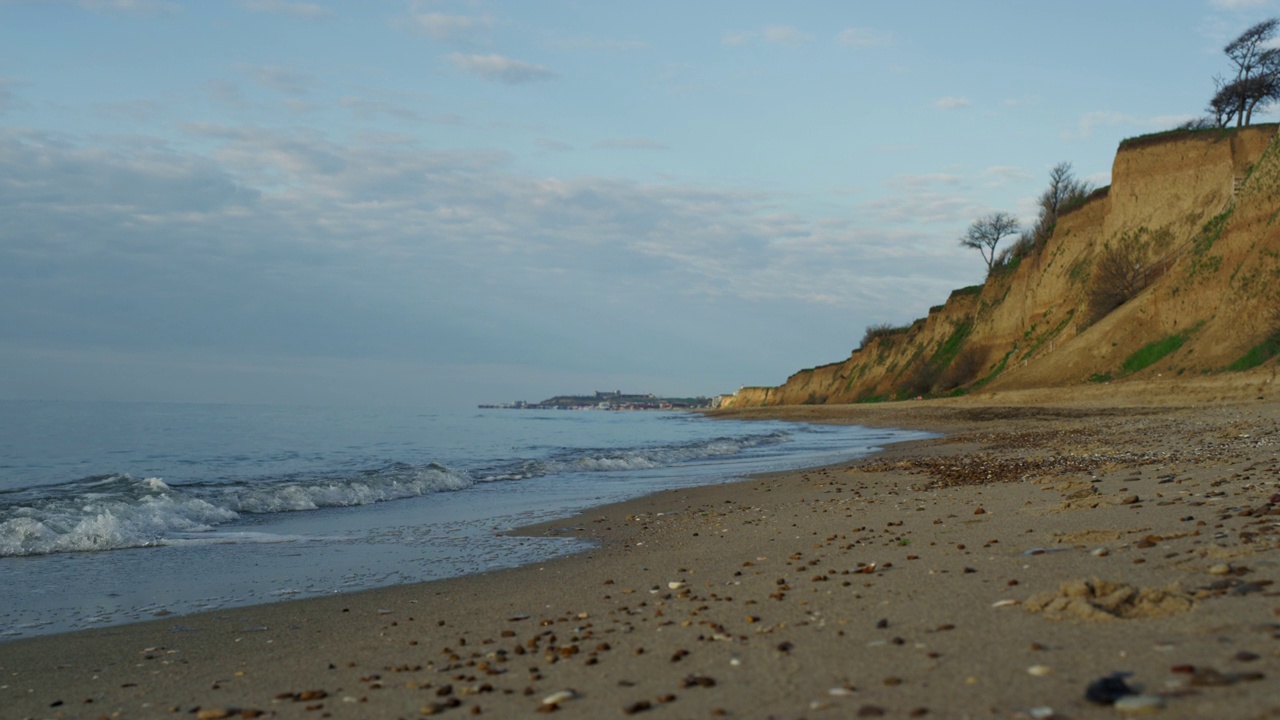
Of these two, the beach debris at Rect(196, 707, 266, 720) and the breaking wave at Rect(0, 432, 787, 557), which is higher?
the beach debris at Rect(196, 707, 266, 720)

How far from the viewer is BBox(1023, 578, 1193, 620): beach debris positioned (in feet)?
14.1

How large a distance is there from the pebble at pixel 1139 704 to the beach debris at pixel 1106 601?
1.24m

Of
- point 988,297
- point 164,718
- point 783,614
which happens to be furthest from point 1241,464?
point 988,297

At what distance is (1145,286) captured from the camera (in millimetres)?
46312

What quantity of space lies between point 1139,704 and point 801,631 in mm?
1961

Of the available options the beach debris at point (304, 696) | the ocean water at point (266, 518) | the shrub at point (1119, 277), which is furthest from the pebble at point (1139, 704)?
the shrub at point (1119, 277)

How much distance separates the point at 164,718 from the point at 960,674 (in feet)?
12.6

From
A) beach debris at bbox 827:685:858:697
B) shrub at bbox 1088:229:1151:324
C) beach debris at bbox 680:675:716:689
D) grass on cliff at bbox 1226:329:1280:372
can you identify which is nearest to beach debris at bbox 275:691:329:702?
beach debris at bbox 680:675:716:689

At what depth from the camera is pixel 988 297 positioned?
6675 cm

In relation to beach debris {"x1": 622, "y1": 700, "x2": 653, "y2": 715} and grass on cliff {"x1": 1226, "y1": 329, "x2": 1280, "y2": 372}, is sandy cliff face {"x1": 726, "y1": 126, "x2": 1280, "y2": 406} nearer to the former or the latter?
grass on cliff {"x1": 1226, "y1": 329, "x2": 1280, "y2": 372}

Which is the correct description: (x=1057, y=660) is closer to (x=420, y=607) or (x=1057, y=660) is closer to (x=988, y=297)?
(x=420, y=607)

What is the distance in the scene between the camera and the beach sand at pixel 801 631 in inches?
142

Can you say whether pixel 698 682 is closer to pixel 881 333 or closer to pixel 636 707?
pixel 636 707

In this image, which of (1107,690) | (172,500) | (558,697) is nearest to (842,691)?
(1107,690)
